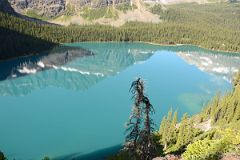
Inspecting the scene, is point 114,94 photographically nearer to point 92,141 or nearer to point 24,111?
point 24,111

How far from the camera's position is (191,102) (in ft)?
427

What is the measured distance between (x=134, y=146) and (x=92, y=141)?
196 ft

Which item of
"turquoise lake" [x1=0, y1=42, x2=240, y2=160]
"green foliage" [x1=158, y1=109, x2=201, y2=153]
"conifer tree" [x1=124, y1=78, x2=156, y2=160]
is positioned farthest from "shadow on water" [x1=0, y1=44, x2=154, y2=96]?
"conifer tree" [x1=124, y1=78, x2=156, y2=160]

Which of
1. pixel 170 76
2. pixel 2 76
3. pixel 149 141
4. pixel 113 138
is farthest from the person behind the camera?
pixel 170 76

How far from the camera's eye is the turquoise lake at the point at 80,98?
89.7 m

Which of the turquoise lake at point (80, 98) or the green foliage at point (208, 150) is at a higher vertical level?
the green foliage at point (208, 150)

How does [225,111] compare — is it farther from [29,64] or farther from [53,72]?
[29,64]

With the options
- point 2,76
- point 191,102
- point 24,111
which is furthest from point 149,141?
point 2,76

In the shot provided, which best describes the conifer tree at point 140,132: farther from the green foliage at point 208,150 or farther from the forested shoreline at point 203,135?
the green foliage at point 208,150

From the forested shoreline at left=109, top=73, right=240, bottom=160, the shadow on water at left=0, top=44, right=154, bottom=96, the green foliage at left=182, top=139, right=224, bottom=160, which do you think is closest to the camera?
the green foliage at left=182, top=139, right=224, bottom=160

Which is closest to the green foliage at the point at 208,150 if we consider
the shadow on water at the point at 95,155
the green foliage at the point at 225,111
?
the shadow on water at the point at 95,155

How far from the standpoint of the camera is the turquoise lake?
8969 cm

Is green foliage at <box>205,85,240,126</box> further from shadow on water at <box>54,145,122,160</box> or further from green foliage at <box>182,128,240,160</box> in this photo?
green foliage at <box>182,128,240,160</box>

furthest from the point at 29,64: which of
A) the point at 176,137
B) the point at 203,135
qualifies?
the point at 203,135
